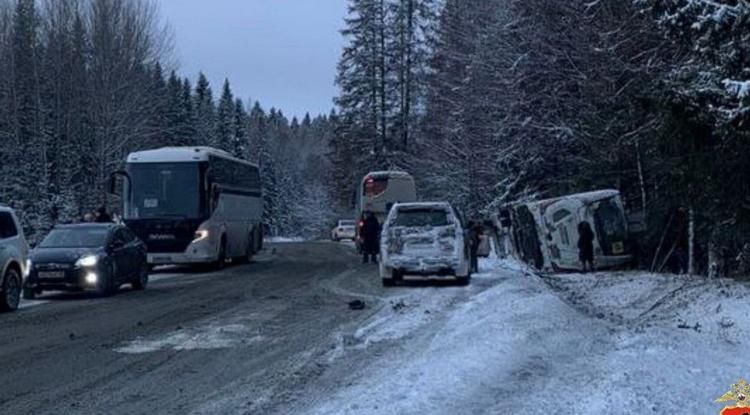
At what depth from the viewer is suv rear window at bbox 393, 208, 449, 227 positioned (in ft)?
67.3

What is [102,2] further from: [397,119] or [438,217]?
[438,217]

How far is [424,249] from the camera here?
20.0 metres

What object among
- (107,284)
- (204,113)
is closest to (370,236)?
(107,284)

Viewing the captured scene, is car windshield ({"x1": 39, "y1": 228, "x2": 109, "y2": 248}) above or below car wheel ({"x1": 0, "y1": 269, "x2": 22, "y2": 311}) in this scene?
above

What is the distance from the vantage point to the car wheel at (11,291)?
54.7ft

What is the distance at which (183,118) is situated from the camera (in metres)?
81.0

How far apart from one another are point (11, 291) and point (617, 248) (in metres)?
16.4

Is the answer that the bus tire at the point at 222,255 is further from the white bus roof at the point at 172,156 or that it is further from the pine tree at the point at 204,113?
the pine tree at the point at 204,113

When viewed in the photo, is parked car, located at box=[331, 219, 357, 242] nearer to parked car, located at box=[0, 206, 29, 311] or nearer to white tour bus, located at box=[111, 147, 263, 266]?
white tour bus, located at box=[111, 147, 263, 266]

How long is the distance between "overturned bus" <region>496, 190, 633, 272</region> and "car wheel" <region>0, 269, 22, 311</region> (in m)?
15.2

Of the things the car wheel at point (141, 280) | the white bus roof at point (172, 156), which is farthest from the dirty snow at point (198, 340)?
the white bus roof at point (172, 156)

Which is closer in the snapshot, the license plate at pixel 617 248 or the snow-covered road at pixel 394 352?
the snow-covered road at pixel 394 352

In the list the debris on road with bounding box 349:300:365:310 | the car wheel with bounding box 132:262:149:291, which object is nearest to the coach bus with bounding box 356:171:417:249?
the car wheel with bounding box 132:262:149:291

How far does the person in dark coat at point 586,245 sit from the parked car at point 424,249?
5.65m
